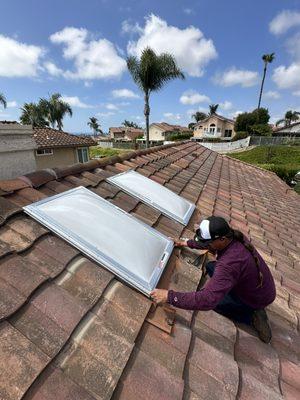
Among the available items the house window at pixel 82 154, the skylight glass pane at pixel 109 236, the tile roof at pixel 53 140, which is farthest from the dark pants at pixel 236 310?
the house window at pixel 82 154

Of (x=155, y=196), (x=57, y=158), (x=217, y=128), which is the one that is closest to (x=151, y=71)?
(x=57, y=158)

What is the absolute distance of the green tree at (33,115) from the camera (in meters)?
52.1

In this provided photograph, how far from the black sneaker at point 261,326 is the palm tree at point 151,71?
25.7 m

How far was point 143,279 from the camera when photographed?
6.51ft

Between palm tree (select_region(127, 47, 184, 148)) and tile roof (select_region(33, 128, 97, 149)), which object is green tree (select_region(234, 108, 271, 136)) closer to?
palm tree (select_region(127, 47, 184, 148))

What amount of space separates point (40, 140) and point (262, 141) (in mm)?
43147

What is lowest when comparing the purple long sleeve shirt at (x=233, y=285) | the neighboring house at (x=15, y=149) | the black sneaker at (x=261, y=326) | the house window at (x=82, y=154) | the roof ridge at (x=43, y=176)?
the house window at (x=82, y=154)

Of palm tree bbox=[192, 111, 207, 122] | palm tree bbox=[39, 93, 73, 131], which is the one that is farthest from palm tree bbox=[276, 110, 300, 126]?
palm tree bbox=[39, 93, 73, 131]

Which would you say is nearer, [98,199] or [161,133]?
[98,199]

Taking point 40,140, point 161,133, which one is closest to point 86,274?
point 40,140

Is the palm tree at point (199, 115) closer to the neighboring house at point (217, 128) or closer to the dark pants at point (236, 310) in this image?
the neighboring house at point (217, 128)

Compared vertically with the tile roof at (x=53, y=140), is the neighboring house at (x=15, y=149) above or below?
above

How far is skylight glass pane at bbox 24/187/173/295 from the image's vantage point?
6.60ft

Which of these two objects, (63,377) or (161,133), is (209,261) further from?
(161,133)
